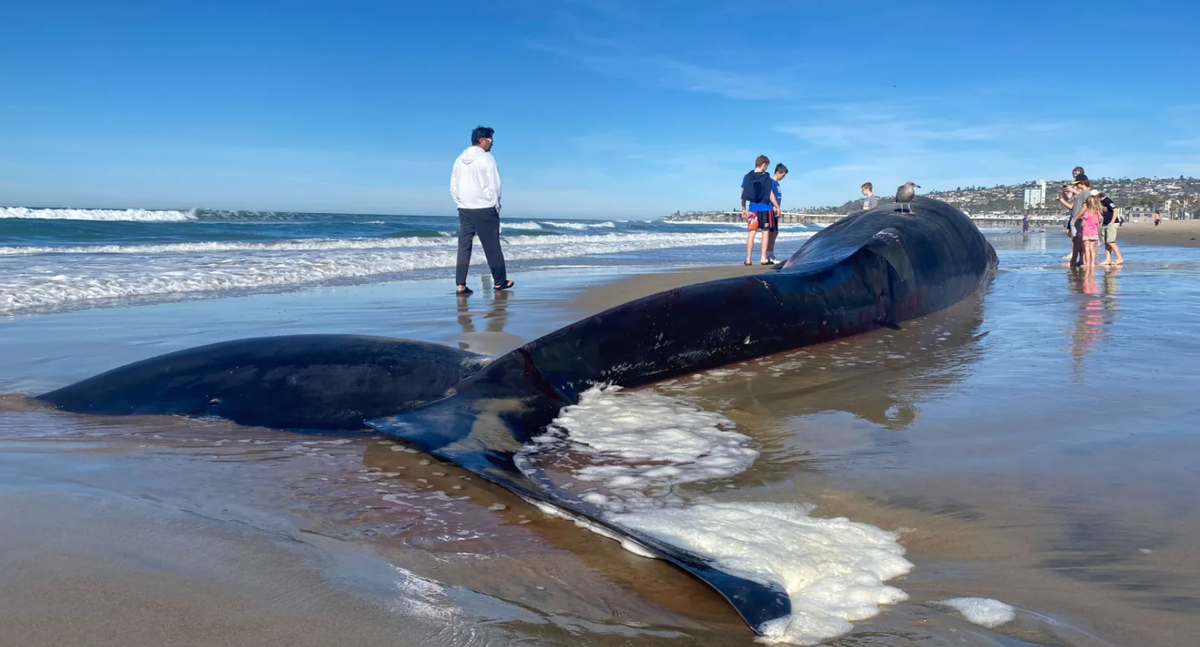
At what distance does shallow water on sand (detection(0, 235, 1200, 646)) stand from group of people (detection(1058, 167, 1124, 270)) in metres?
7.09

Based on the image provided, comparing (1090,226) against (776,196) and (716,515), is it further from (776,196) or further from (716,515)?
(716,515)

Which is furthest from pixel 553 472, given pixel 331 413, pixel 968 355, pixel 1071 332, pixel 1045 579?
pixel 1071 332

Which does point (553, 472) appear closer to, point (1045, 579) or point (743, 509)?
point (743, 509)

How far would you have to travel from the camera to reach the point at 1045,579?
5.19 feet

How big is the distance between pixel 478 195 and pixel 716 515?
642 centimetres

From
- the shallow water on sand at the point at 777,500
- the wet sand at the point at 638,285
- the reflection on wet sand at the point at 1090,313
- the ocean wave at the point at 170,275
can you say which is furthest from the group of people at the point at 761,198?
the shallow water on sand at the point at 777,500

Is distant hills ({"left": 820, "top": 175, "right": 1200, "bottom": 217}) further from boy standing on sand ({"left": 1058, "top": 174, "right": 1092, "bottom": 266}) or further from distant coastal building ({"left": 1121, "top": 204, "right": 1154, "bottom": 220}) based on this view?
boy standing on sand ({"left": 1058, "top": 174, "right": 1092, "bottom": 266})

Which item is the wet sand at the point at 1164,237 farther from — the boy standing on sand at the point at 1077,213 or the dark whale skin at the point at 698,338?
the dark whale skin at the point at 698,338

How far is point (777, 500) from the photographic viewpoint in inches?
81.0

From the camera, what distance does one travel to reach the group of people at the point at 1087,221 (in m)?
10.2

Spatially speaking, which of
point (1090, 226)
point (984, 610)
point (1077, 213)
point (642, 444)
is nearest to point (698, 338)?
point (642, 444)

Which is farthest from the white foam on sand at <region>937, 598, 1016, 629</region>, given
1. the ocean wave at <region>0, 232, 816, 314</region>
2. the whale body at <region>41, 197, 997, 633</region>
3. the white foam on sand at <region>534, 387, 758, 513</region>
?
the ocean wave at <region>0, 232, 816, 314</region>

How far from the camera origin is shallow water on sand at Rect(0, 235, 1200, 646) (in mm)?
1450

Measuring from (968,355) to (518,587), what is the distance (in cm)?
326
